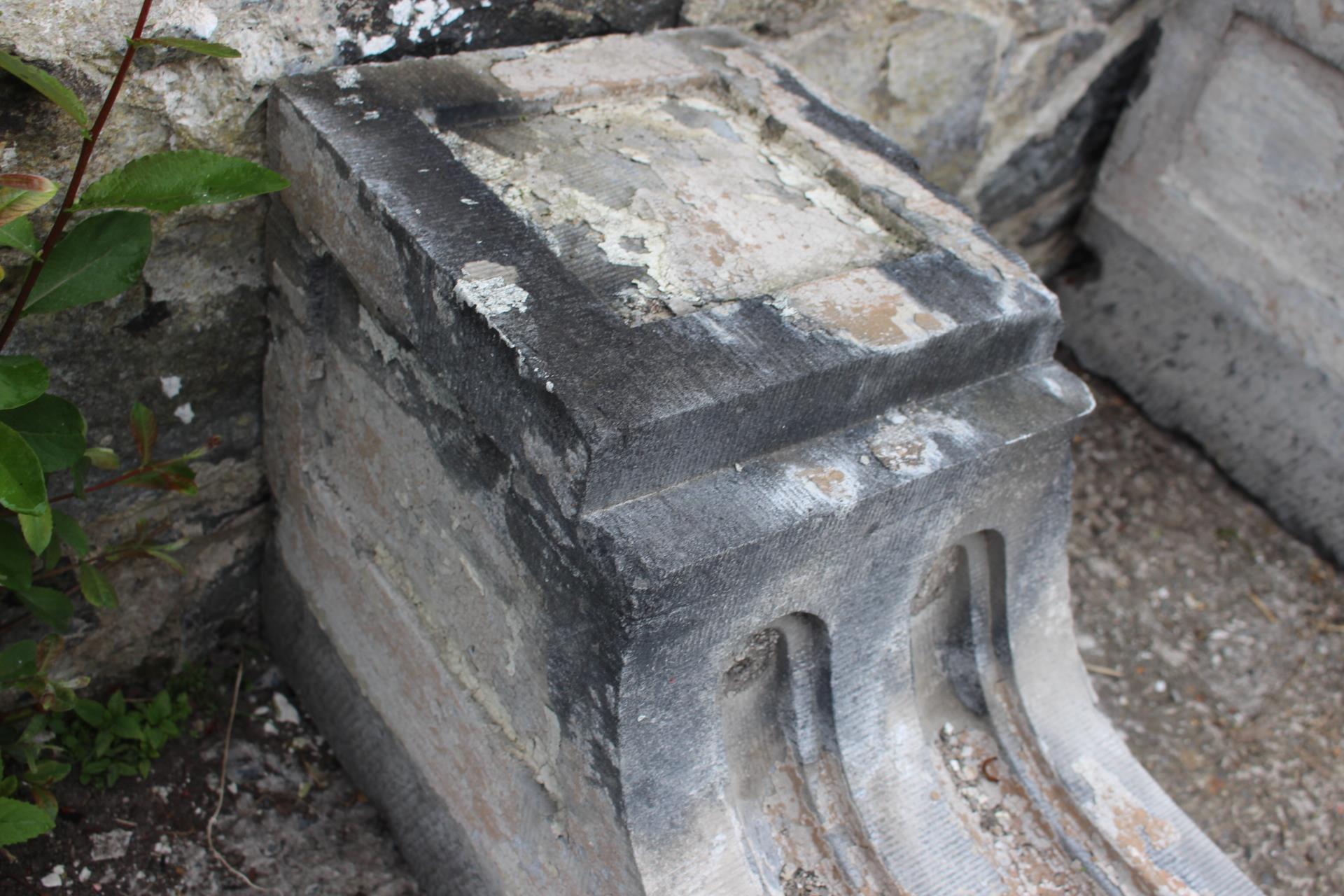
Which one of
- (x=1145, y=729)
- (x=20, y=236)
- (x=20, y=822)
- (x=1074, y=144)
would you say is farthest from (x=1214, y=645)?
(x=20, y=236)

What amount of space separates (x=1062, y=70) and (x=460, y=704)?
6.72 ft

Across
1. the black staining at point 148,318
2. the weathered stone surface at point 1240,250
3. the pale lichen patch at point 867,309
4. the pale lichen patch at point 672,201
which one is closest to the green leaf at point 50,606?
the black staining at point 148,318

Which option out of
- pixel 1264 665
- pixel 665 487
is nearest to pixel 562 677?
pixel 665 487

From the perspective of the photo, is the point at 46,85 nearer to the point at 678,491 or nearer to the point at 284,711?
the point at 678,491

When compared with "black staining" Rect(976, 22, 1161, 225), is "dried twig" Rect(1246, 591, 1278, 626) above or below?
below

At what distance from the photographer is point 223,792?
207 cm

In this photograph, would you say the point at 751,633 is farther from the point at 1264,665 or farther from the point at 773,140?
the point at 1264,665

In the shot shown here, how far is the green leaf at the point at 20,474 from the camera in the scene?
1.28m

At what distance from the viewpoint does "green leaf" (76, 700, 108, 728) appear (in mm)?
1903

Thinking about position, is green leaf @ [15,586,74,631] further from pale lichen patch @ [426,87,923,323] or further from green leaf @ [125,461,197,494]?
pale lichen patch @ [426,87,923,323]

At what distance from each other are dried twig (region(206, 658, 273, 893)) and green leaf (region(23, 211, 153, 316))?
0.96 m

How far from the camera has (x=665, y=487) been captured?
1396mm

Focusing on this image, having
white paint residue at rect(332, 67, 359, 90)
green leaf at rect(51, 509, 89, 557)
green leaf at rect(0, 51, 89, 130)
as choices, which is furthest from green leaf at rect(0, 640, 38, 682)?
white paint residue at rect(332, 67, 359, 90)

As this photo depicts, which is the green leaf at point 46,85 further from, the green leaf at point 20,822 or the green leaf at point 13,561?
the green leaf at point 20,822
